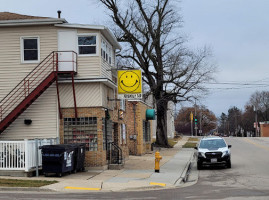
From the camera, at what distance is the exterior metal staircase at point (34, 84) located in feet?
65.2

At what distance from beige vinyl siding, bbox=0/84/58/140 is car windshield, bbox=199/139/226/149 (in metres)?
8.23

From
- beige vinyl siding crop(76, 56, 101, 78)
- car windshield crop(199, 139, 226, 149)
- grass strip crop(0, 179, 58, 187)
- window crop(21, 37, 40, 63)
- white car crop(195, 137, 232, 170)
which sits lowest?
grass strip crop(0, 179, 58, 187)

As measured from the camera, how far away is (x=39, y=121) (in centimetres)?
2106

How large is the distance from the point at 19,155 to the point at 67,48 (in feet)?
20.2

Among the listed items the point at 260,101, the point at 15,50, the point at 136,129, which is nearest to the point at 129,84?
the point at 15,50

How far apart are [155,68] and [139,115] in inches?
445

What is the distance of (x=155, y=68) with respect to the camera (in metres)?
42.3

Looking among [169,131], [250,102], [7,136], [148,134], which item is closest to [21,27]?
[7,136]

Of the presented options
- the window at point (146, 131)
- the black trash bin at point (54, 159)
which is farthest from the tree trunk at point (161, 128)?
the black trash bin at point (54, 159)

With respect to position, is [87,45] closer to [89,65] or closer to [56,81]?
[89,65]

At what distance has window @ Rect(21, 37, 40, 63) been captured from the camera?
70.1 feet

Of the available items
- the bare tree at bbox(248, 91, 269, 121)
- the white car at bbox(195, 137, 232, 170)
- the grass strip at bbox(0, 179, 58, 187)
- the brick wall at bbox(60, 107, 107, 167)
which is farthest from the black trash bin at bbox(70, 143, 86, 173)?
the bare tree at bbox(248, 91, 269, 121)

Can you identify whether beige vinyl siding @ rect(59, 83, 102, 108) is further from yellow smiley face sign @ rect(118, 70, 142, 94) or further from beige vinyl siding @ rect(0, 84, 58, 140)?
yellow smiley face sign @ rect(118, 70, 142, 94)

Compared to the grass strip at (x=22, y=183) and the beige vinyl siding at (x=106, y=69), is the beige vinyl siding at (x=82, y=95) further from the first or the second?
the grass strip at (x=22, y=183)
